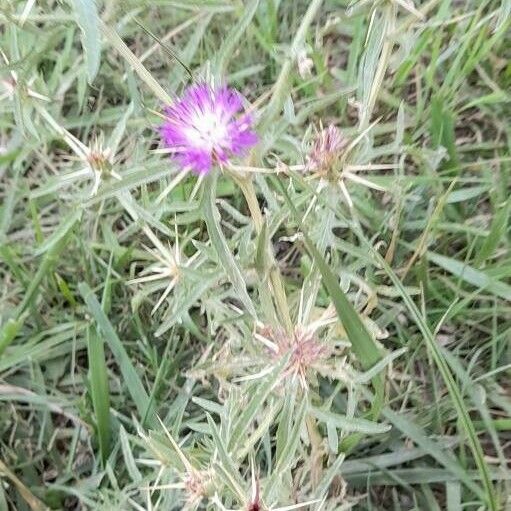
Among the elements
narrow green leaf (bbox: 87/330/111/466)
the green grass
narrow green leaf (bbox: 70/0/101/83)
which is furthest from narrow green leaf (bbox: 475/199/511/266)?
narrow green leaf (bbox: 70/0/101/83)

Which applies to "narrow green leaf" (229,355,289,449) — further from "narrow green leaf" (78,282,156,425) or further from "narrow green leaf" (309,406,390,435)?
"narrow green leaf" (78,282,156,425)

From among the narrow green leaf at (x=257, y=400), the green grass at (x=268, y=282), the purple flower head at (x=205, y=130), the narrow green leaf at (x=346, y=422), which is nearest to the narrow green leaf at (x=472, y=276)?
the green grass at (x=268, y=282)

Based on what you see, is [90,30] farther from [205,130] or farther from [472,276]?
[472,276]

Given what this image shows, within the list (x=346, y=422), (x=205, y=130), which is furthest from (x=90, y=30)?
(x=346, y=422)

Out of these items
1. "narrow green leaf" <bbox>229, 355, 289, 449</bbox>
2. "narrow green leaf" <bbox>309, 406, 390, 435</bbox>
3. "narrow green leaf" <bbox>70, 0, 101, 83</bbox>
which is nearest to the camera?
"narrow green leaf" <bbox>70, 0, 101, 83</bbox>

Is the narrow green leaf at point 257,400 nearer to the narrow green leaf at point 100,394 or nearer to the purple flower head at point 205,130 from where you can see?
the purple flower head at point 205,130
